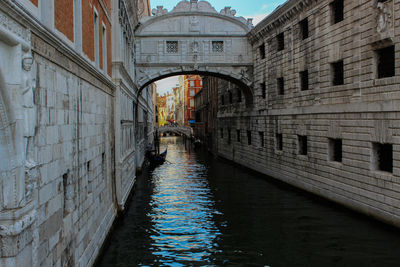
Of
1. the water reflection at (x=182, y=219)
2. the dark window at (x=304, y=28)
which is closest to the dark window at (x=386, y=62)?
the dark window at (x=304, y=28)

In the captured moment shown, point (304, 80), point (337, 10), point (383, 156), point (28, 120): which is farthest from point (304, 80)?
point (28, 120)

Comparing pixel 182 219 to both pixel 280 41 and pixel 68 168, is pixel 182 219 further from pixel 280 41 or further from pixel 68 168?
pixel 280 41

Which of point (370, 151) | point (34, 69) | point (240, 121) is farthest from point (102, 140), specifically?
point (240, 121)

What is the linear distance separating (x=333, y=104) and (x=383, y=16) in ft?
11.2

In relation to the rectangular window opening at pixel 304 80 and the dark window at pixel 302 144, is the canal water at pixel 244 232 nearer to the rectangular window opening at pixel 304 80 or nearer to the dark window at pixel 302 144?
the dark window at pixel 302 144

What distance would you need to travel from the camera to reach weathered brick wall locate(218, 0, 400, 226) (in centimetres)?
995

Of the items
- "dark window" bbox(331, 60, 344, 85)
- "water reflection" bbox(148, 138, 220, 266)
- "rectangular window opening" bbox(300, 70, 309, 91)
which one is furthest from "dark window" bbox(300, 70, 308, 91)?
"water reflection" bbox(148, 138, 220, 266)

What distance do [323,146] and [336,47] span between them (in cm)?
345

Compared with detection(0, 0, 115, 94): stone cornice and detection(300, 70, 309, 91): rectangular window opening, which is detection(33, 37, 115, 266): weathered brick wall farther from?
detection(300, 70, 309, 91): rectangular window opening

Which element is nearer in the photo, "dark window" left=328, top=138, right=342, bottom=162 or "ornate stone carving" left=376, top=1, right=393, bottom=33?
"ornate stone carving" left=376, top=1, right=393, bottom=33

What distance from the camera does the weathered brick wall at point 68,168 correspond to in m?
4.51

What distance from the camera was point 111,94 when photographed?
35.9ft

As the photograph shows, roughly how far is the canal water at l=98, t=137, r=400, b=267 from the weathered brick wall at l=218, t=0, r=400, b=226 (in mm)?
912

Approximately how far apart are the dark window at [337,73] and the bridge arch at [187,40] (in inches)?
324
